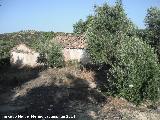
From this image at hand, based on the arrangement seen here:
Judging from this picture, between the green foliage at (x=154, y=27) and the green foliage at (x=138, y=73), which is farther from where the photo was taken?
the green foliage at (x=154, y=27)

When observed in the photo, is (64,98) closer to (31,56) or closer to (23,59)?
(31,56)

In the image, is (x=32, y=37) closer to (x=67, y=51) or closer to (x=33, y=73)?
(x=67, y=51)

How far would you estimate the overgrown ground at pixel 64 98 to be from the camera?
22344mm

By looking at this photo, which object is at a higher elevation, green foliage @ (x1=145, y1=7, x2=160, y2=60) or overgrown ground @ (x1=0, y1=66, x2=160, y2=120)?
green foliage @ (x1=145, y1=7, x2=160, y2=60)

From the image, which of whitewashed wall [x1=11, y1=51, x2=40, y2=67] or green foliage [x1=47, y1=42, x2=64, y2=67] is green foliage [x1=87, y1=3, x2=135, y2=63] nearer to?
green foliage [x1=47, y1=42, x2=64, y2=67]

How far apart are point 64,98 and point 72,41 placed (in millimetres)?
25575

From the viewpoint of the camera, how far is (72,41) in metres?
51.8

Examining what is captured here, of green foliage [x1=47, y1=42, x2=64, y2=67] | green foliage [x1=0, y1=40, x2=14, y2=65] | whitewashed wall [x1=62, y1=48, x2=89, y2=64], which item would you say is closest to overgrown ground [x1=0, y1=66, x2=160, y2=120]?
green foliage [x1=47, y1=42, x2=64, y2=67]

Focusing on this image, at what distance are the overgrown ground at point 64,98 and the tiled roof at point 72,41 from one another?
10.7m

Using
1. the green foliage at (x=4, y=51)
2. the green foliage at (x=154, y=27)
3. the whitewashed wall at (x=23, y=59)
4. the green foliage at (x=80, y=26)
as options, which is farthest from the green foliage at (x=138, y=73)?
the green foliage at (x=80, y=26)

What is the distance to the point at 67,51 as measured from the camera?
1930 inches

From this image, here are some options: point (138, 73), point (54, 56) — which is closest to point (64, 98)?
point (138, 73)

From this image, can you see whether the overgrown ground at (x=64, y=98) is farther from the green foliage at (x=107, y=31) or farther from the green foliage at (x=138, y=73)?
the green foliage at (x=107, y=31)

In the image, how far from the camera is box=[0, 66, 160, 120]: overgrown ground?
22.3 meters
